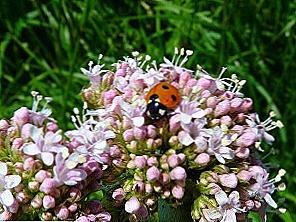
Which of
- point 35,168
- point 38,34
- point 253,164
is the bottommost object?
point 38,34

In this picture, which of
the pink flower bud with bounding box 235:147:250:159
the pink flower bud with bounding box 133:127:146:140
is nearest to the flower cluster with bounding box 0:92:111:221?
the pink flower bud with bounding box 133:127:146:140

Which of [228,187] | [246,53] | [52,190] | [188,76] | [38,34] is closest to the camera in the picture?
[52,190]

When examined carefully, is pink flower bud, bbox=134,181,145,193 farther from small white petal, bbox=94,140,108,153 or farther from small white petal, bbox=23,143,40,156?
small white petal, bbox=23,143,40,156

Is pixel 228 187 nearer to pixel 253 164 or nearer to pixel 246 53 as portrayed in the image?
pixel 253 164

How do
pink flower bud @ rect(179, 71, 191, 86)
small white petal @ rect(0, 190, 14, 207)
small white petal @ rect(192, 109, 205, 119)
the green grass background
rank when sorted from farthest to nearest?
the green grass background → pink flower bud @ rect(179, 71, 191, 86) → small white petal @ rect(192, 109, 205, 119) → small white petal @ rect(0, 190, 14, 207)

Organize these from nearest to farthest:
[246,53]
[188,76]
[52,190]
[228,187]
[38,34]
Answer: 1. [52,190]
2. [228,187]
3. [188,76]
4. [246,53]
5. [38,34]

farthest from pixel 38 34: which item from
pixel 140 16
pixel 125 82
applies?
pixel 125 82

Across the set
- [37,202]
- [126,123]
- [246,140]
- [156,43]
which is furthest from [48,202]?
[156,43]
